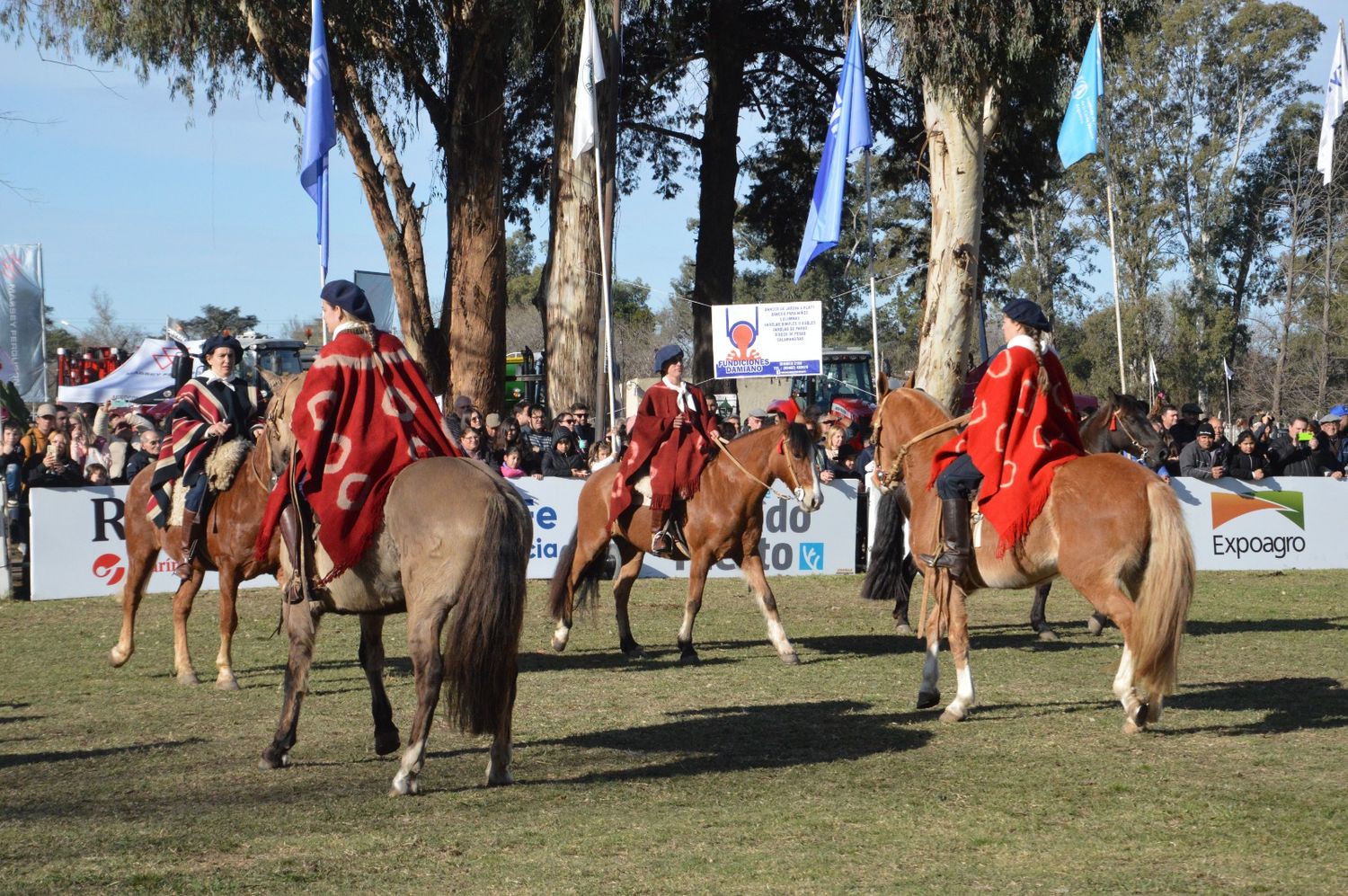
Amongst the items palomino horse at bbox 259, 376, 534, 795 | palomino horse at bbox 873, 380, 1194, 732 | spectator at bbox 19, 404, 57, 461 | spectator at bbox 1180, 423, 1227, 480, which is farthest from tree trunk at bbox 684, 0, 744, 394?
palomino horse at bbox 259, 376, 534, 795

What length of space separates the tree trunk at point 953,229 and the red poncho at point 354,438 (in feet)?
38.6

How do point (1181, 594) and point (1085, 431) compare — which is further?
point (1085, 431)

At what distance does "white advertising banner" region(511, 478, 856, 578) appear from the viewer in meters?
17.9

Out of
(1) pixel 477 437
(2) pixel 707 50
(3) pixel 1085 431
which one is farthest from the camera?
(2) pixel 707 50

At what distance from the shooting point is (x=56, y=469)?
55.8ft

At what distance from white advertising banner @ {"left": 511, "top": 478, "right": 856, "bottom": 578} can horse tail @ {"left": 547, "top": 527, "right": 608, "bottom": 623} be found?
5.02 metres

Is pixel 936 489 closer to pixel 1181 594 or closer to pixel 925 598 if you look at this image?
pixel 925 598

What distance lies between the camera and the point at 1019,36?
58.7 feet

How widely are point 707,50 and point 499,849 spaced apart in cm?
2406

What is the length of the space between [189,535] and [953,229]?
446 inches

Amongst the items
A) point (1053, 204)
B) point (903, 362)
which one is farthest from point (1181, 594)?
point (903, 362)

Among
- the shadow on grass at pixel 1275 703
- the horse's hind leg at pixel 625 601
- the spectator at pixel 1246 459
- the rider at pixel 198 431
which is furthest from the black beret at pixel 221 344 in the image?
the spectator at pixel 1246 459

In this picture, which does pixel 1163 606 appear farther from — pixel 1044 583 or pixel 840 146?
pixel 840 146

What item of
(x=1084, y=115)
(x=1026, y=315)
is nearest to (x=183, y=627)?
(x=1026, y=315)
